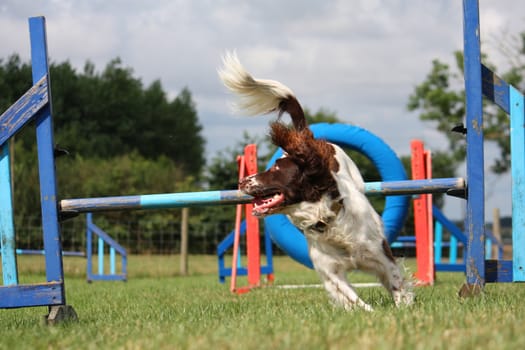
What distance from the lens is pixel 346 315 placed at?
126 inches

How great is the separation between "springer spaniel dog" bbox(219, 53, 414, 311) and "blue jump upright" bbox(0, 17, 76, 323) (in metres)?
1.11

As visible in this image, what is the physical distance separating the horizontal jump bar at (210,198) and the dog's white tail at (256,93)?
2.56 feet

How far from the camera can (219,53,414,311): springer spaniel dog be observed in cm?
392

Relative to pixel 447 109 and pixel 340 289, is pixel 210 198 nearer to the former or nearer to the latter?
pixel 340 289

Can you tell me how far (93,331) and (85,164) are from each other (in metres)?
22.7

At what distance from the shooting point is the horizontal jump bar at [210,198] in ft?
13.4

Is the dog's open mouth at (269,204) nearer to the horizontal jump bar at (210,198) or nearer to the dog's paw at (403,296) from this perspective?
the horizontal jump bar at (210,198)

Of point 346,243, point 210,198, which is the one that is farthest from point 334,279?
point 210,198

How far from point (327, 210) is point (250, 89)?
129cm

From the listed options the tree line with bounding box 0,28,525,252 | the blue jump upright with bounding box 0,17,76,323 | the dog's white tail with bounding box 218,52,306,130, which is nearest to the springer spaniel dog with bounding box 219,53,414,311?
the dog's white tail with bounding box 218,52,306,130

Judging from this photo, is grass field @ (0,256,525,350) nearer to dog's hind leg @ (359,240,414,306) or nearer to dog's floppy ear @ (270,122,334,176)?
dog's hind leg @ (359,240,414,306)

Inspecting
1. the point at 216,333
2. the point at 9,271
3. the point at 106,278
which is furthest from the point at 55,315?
the point at 106,278

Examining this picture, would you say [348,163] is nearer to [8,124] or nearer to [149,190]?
[8,124]

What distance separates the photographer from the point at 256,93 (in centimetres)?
486
